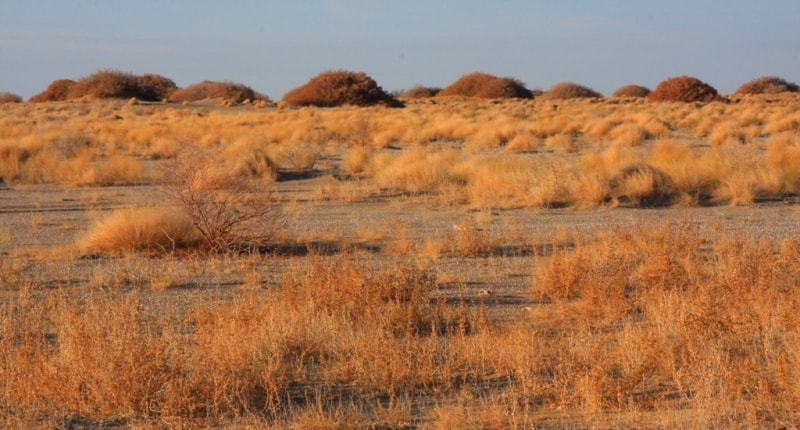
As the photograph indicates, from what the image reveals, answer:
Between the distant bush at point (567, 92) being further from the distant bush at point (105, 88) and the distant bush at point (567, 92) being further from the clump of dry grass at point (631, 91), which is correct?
the distant bush at point (105, 88)

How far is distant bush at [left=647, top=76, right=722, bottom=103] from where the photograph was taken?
57.1m

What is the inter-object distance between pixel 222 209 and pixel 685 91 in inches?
2028

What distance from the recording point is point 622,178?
1581 centimetres

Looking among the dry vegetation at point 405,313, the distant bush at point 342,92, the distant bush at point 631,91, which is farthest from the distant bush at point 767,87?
the dry vegetation at point 405,313

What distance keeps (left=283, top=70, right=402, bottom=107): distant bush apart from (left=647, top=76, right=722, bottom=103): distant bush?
16521 mm

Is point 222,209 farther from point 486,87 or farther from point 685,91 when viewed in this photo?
point 486,87

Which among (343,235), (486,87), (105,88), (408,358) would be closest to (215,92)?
(105,88)

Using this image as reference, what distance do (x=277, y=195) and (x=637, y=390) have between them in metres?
11.7

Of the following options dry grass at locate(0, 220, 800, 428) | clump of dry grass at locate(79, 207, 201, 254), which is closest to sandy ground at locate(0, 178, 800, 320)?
clump of dry grass at locate(79, 207, 201, 254)

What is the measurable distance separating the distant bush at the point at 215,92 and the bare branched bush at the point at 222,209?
56.9 meters

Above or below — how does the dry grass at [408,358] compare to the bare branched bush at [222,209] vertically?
below

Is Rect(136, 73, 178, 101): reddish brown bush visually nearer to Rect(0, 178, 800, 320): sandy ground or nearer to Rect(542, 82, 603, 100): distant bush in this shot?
Rect(542, 82, 603, 100): distant bush

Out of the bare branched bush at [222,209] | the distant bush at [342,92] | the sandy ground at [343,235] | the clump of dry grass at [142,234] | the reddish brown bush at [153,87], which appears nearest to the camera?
the sandy ground at [343,235]

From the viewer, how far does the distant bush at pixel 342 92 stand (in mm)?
56906
